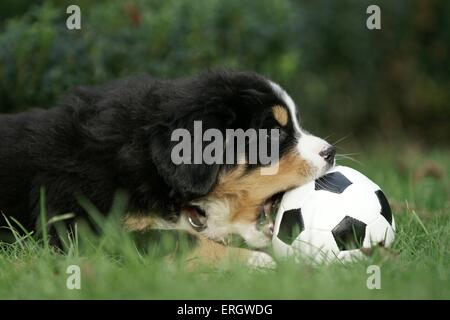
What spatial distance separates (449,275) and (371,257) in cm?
38

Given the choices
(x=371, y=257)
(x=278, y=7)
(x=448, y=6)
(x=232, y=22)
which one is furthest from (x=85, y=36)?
(x=448, y=6)

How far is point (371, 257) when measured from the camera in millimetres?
3533

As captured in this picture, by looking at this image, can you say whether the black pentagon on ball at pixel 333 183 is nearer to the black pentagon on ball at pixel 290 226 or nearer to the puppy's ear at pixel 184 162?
the black pentagon on ball at pixel 290 226

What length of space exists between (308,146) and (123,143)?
43.2 inches

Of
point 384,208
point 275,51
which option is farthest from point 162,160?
Result: point 275,51

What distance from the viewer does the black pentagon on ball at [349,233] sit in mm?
3707

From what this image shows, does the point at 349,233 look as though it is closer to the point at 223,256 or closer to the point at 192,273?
the point at 223,256

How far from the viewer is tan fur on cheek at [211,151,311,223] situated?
4.09 metres

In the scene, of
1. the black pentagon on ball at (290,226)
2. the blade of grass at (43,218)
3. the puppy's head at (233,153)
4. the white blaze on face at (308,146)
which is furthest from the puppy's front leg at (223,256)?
the blade of grass at (43,218)

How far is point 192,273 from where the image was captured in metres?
3.40

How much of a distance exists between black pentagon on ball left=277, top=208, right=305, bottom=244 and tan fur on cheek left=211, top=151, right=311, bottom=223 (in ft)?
0.75

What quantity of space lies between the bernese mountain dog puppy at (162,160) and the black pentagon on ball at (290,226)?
0.57 feet

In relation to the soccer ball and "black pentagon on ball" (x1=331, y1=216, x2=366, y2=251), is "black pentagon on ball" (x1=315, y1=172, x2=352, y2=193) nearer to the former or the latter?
the soccer ball
